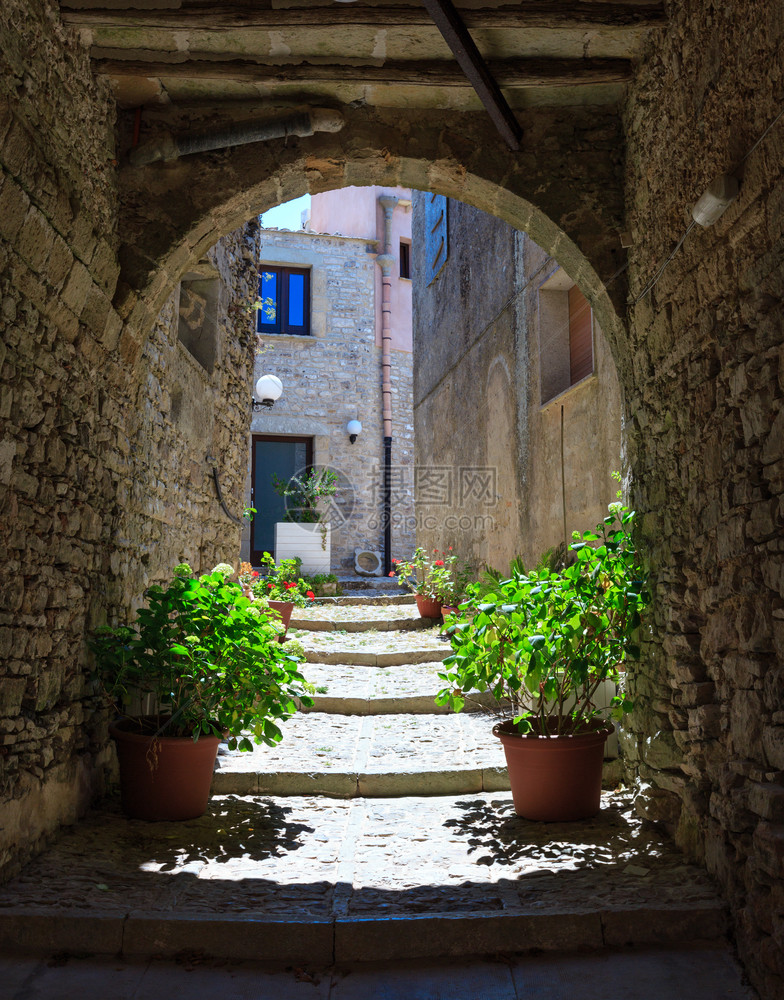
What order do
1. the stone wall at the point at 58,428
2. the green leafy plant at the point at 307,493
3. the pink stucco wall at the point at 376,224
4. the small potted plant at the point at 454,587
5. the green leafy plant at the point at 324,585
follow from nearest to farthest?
1. the stone wall at the point at 58,428
2. the small potted plant at the point at 454,587
3. the green leafy plant at the point at 324,585
4. the green leafy plant at the point at 307,493
5. the pink stucco wall at the point at 376,224

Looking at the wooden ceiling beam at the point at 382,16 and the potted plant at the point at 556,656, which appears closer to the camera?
the wooden ceiling beam at the point at 382,16

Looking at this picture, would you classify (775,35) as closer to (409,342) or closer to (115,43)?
(115,43)

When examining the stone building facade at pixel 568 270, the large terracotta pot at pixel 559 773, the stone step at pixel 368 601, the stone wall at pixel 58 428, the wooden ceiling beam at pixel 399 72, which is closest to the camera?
the stone building facade at pixel 568 270

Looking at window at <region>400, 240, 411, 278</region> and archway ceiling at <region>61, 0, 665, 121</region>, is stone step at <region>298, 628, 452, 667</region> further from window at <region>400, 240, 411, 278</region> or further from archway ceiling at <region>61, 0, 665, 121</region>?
window at <region>400, 240, 411, 278</region>

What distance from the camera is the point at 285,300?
42.3 ft

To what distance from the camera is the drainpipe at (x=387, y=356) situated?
1279cm

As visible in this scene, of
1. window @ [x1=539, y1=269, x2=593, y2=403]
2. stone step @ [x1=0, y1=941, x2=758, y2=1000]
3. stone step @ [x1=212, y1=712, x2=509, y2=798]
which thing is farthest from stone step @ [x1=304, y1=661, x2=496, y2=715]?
stone step @ [x1=0, y1=941, x2=758, y2=1000]

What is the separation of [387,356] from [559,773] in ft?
34.8

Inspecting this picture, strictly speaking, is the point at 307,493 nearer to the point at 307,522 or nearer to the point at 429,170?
the point at 307,522

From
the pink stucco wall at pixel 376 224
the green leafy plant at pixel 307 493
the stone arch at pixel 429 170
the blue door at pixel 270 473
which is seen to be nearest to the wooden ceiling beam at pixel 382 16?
the stone arch at pixel 429 170

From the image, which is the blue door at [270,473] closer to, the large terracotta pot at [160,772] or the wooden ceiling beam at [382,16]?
the large terracotta pot at [160,772]

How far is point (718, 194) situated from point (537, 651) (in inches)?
67.1

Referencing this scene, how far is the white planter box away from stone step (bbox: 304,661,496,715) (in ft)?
16.6

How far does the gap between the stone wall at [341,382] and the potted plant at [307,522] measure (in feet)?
1.60
